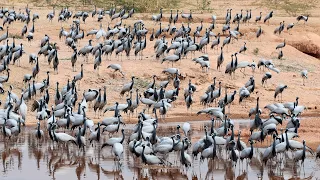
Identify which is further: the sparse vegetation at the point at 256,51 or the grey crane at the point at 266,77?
the sparse vegetation at the point at 256,51

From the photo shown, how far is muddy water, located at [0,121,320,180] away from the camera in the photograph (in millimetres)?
15366

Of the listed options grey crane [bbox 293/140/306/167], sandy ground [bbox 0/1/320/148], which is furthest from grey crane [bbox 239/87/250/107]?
grey crane [bbox 293/140/306/167]

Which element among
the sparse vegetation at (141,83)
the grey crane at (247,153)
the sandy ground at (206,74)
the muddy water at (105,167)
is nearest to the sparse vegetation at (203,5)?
the sandy ground at (206,74)

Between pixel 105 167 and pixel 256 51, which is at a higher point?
pixel 256 51

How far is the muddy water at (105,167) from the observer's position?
15366 mm

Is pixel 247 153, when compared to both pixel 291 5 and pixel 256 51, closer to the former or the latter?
pixel 256 51

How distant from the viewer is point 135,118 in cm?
2192

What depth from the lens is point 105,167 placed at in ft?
52.4

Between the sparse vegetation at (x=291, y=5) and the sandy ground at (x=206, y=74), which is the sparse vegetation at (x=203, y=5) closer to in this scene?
the sparse vegetation at (x=291, y=5)

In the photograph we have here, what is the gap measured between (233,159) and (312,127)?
6095mm

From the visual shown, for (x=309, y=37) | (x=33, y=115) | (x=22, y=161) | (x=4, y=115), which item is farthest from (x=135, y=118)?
(x=309, y=37)

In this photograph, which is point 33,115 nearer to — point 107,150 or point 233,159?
point 107,150

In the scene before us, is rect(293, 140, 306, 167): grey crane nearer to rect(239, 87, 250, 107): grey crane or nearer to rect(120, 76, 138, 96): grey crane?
rect(239, 87, 250, 107): grey crane

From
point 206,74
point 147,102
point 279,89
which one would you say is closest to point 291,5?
point 206,74
